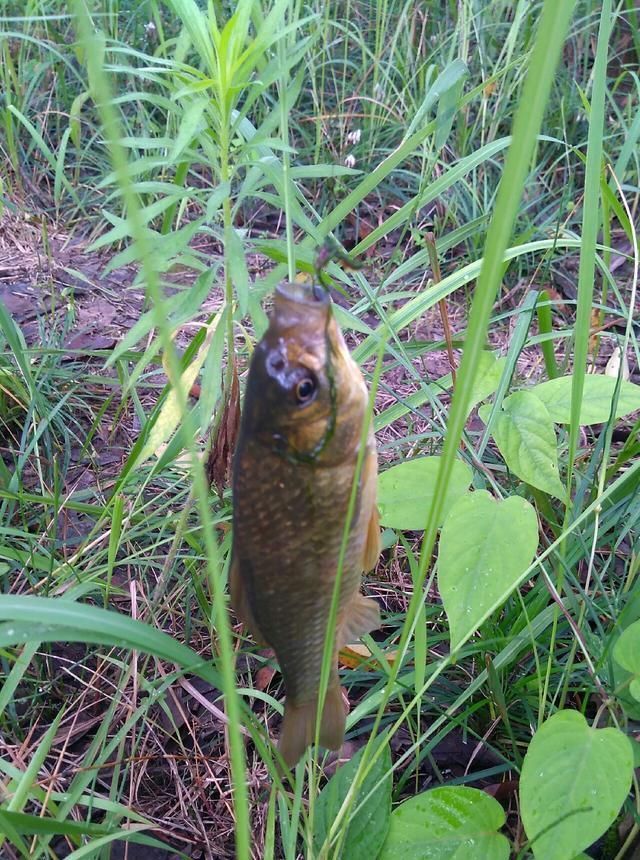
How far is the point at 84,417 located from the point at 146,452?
0.88m

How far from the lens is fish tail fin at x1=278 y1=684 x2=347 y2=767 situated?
1.19 m

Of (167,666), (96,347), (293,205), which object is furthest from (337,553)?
(96,347)

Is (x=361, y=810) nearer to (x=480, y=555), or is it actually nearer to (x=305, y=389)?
(x=480, y=555)

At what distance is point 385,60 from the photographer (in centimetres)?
350

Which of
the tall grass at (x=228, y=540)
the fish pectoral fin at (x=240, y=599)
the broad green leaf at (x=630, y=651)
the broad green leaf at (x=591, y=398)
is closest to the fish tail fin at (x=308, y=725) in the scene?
the tall grass at (x=228, y=540)

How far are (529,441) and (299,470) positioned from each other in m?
0.51

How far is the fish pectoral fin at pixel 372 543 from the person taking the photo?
106 cm

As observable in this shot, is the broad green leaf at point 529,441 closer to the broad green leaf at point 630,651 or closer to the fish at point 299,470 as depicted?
the broad green leaf at point 630,651

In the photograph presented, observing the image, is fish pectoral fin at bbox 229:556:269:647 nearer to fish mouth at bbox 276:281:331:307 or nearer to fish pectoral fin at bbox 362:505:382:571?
fish pectoral fin at bbox 362:505:382:571

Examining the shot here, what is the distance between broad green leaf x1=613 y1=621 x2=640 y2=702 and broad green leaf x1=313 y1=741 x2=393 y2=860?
410mm

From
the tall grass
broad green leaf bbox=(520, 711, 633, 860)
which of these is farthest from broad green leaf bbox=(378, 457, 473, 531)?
broad green leaf bbox=(520, 711, 633, 860)

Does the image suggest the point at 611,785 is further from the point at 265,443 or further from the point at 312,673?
the point at 265,443

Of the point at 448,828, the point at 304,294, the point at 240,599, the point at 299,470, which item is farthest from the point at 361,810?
the point at 304,294

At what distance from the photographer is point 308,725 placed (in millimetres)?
1199
